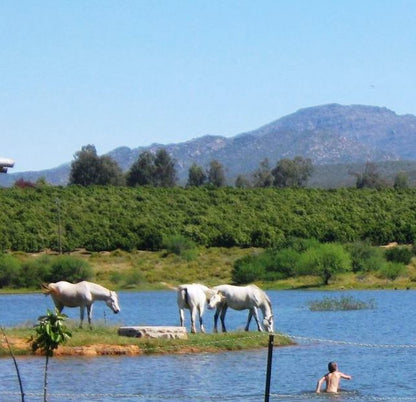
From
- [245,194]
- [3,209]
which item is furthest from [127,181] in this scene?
[3,209]

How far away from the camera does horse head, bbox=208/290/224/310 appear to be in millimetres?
38531

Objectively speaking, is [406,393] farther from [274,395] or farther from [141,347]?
[141,347]

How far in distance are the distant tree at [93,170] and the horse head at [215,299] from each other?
4576 inches

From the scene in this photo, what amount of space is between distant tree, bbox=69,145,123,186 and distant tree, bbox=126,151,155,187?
2.70 meters

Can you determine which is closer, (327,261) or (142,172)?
(327,261)

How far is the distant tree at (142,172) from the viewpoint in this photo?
16144 centimetres

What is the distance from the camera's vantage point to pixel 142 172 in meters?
163

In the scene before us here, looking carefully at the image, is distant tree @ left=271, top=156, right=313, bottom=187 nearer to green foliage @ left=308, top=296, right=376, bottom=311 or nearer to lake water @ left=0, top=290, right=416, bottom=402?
green foliage @ left=308, top=296, right=376, bottom=311

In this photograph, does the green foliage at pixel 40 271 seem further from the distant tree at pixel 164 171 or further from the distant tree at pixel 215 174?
the distant tree at pixel 215 174

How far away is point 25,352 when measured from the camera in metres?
34.1

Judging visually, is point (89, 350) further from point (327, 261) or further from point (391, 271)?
point (391, 271)

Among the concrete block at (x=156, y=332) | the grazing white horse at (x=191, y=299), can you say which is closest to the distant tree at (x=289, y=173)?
the grazing white horse at (x=191, y=299)

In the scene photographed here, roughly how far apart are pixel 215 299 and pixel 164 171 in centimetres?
12823

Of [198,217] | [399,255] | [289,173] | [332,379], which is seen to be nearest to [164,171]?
[289,173]
